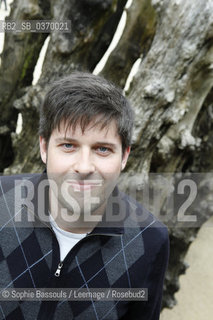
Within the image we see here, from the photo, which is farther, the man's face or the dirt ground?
the dirt ground

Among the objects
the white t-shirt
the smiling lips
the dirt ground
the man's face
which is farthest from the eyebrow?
the dirt ground

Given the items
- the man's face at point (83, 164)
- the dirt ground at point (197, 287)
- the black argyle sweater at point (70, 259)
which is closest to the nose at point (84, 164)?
the man's face at point (83, 164)

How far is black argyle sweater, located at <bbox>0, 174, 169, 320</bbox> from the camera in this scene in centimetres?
134

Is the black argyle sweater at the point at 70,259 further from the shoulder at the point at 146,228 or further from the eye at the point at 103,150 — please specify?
the eye at the point at 103,150

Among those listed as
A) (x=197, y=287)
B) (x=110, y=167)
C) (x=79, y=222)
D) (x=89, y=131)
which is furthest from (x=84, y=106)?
(x=197, y=287)

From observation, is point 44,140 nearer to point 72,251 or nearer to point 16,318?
point 72,251

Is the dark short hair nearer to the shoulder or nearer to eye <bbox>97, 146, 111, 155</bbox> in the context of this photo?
eye <bbox>97, 146, 111, 155</bbox>

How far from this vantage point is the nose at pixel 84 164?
1.24m

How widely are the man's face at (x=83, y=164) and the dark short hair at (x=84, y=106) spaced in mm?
24

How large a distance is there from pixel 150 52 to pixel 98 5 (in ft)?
1.10

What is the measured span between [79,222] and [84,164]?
203 millimetres

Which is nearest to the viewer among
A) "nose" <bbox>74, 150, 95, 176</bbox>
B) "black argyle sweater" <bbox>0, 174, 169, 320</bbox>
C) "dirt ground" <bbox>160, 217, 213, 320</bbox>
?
"nose" <bbox>74, 150, 95, 176</bbox>

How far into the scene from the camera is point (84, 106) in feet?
4.18

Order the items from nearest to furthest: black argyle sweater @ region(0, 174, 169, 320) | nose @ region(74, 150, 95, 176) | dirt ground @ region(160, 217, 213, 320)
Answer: nose @ region(74, 150, 95, 176), black argyle sweater @ region(0, 174, 169, 320), dirt ground @ region(160, 217, 213, 320)
